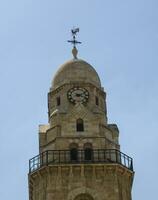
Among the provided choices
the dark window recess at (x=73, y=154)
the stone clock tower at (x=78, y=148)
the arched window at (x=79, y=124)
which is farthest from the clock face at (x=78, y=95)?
the dark window recess at (x=73, y=154)

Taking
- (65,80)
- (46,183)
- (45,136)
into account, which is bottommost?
(46,183)

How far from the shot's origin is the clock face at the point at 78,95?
5688 cm

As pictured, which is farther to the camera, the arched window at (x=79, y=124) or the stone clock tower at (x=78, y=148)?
the arched window at (x=79, y=124)

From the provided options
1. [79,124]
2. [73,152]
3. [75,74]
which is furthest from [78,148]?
[75,74]

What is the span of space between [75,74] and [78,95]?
6.52 feet

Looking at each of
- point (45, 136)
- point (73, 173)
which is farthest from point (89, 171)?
point (45, 136)

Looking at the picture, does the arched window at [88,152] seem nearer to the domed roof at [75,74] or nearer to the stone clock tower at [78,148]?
the stone clock tower at [78,148]

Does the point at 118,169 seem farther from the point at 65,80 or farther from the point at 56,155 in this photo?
the point at 65,80

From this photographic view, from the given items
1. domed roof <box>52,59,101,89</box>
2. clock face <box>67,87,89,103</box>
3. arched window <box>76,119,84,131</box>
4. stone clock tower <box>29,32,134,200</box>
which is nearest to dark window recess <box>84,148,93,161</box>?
stone clock tower <box>29,32,134,200</box>

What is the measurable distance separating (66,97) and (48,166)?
646 cm

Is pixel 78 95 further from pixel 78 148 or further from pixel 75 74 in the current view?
pixel 78 148

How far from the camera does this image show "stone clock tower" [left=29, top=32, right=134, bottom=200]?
52.2 meters

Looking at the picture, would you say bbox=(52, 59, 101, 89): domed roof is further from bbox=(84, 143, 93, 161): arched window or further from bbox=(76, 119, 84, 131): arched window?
bbox=(84, 143, 93, 161): arched window

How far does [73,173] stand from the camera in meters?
52.5
